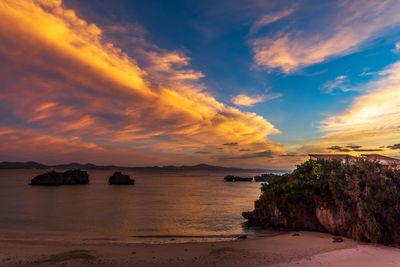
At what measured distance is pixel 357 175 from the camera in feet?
55.4

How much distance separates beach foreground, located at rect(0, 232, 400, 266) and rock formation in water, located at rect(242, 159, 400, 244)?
1334 mm

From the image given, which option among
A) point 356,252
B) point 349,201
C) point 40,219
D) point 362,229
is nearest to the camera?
point 356,252

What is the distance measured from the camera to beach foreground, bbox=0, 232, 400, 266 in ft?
38.7

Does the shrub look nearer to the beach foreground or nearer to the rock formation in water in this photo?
the rock formation in water

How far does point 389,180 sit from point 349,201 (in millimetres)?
3172

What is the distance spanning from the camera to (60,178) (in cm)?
10075

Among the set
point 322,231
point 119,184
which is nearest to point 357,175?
point 322,231

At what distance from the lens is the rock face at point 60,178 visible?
98000 mm

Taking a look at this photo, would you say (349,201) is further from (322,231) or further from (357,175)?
(322,231)

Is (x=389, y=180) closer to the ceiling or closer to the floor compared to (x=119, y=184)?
closer to the ceiling

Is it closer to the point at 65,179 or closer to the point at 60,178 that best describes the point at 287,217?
the point at 60,178

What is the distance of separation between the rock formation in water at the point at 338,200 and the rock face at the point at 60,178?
336 feet

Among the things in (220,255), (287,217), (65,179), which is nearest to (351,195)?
(287,217)

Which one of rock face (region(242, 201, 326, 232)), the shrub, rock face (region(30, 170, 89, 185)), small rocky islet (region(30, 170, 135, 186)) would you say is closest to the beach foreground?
the shrub
